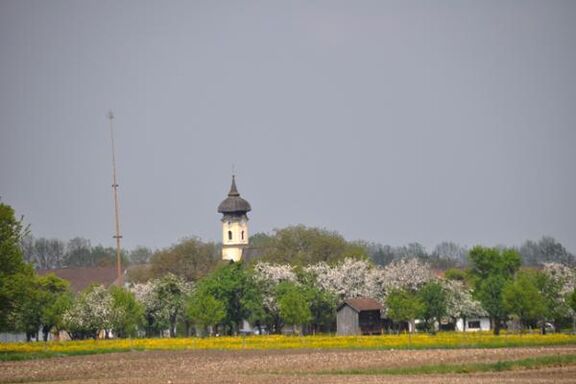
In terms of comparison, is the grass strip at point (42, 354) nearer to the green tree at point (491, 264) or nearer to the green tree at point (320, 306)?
the green tree at point (320, 306)

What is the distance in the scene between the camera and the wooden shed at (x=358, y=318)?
4943 inches

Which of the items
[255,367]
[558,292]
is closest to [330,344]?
[255,367]

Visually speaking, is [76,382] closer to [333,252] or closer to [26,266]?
[26,266]

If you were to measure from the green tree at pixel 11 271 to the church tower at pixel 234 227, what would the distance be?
8252 centimetres

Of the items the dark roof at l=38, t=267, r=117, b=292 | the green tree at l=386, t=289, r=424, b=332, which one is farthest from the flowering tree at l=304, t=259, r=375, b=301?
the dark roof at l=38, t=267, r=117, b=292

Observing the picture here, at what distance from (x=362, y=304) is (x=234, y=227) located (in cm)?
5223

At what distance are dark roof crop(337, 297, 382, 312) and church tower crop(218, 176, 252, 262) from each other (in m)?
47.1

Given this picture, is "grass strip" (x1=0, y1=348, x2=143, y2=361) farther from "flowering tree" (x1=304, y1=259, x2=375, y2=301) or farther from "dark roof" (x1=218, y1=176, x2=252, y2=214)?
"dark roof" (x1=218, y1=176, x2=252, y2=214)

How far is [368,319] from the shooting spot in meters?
A: 128

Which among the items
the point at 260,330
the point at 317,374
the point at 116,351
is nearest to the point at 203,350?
the point at 116,351

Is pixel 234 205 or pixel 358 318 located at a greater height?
pixel 234 205

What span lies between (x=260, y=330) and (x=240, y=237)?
40.4 meters

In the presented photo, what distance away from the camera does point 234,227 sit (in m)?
177

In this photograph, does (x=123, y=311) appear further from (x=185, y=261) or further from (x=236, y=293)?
(x=185, y=261)
